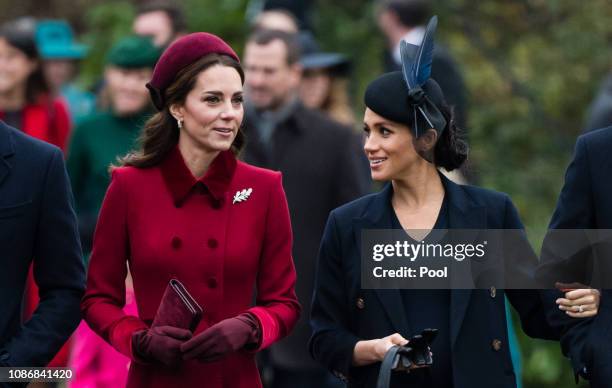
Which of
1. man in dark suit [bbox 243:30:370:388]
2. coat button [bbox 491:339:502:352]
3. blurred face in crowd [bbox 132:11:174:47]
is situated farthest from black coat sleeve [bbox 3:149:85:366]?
blurred face in crowd [bbox 132:11:174:47]

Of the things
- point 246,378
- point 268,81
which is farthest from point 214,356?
point 268,81

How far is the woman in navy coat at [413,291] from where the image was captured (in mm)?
A: 6191

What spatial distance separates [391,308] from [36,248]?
4.35 ft

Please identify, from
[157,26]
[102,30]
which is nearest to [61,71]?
[157,26]

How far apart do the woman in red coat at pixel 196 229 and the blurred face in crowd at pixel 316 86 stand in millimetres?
4873

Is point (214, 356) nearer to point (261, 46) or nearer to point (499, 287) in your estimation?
point (499, 287)

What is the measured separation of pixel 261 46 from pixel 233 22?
4.95 meters

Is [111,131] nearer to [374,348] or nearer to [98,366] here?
[98,366]

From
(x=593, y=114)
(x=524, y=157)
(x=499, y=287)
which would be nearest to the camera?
(x=499, y=287)

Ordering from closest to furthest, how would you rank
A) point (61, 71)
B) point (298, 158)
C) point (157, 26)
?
point (298, 158) → point (157, 26) → point (61, 71)

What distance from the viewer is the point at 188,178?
20.8ft

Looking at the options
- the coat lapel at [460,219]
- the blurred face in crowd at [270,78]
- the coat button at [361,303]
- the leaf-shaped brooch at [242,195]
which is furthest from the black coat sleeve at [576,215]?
the blurred face in crowd at [270,78]

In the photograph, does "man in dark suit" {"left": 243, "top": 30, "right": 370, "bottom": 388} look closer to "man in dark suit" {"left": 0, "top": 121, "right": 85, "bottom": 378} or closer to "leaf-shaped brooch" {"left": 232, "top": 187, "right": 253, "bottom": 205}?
"leaf-shaped brooch" {"left": 232, "top": 187, "right": 253, "bottom": 205}

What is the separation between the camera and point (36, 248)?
242 inches
